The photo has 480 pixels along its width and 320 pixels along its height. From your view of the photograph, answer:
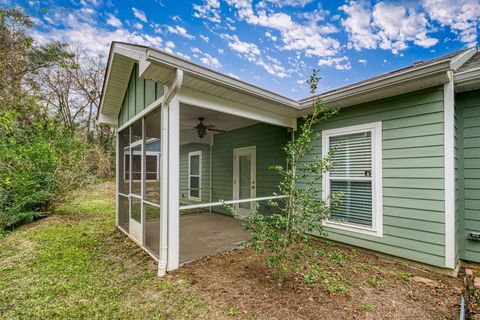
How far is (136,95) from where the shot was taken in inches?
171

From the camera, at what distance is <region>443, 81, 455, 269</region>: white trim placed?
2861mm

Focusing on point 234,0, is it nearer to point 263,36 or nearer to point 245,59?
point 263,36

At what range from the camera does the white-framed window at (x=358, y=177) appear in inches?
140

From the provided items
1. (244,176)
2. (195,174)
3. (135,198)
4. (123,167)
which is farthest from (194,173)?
(135,198)

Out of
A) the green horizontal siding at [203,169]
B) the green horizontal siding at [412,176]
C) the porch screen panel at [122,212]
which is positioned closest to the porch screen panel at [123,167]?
the porch screen panel at [122,212]

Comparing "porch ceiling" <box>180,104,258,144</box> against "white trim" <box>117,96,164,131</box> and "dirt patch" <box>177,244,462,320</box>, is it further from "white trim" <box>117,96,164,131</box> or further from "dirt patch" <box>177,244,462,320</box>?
"dirt patch" <box>177,244,462,320</box>

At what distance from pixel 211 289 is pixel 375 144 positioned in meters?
3.29

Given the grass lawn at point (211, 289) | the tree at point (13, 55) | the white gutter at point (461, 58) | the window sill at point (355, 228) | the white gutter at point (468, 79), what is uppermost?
the tree at point (13, 55)

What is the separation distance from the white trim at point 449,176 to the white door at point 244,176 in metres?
4.12

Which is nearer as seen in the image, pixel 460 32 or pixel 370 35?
pixel 460 32

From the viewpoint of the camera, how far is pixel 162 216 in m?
3.04

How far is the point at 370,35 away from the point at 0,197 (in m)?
10.6

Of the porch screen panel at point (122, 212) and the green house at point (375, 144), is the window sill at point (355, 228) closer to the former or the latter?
the green house at point (375, 144)

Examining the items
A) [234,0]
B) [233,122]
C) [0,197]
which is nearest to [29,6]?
[0,197]
